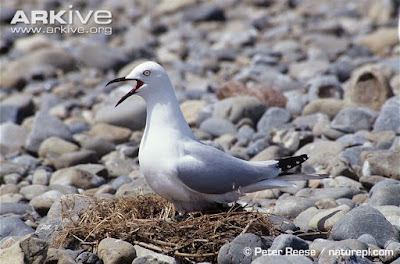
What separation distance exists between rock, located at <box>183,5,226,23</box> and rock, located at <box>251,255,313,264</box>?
14427mm

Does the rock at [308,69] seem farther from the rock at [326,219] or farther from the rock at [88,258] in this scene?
the rock at [88,258]

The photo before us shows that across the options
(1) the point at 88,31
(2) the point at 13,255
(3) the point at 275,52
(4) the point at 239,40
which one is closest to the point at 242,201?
(2) the point at 13,255

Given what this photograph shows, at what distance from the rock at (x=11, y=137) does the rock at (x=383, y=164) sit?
15.9 feet

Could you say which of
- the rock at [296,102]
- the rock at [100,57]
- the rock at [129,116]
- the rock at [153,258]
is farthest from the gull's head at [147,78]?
the rock at [100,57]

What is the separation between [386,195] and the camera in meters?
6.82

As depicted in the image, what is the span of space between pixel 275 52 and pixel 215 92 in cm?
365

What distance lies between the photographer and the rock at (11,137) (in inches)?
406

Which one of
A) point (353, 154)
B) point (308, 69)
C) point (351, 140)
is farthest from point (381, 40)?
point (353, 154)

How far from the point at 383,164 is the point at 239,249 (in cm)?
294

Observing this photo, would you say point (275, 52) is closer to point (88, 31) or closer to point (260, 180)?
point (88, 31)

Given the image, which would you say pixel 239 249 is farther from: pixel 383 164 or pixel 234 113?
pixel 234 113

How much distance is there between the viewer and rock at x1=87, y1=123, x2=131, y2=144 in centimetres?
1031

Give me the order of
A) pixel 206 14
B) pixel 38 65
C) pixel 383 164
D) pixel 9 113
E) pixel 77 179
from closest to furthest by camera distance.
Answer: pixel 383 164, pixel 77 179, pixel 9 113, pixel 38 65, pixel 206 14

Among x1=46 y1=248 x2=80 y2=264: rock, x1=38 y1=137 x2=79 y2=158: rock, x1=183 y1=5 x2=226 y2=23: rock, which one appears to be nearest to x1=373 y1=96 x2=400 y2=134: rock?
x1=38 y1=137 x2=79 y2=158: rock
